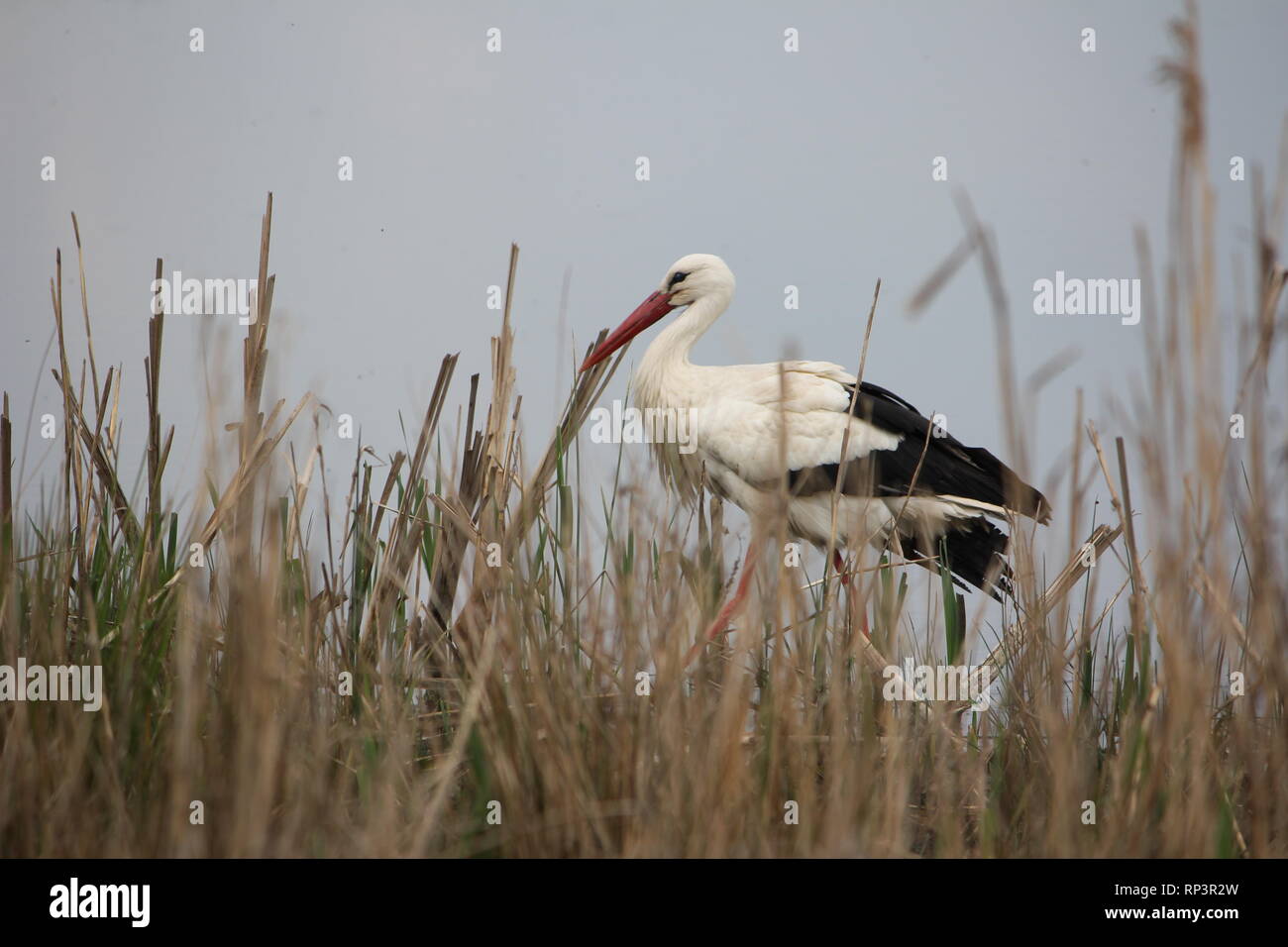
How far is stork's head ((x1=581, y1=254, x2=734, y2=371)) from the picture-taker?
539cm

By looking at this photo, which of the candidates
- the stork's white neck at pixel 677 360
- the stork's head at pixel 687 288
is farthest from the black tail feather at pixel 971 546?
the stork's head at pixel 687 288

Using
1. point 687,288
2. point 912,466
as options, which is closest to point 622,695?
point 912,466

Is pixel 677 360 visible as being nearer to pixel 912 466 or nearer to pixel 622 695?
pixel 912 466

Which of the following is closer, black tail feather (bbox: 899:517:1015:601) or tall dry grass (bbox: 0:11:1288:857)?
tall dry grass (bbox: 0:11:1288:857)

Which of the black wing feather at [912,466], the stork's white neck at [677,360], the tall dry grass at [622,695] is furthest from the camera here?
the stork's white neck at [677,360]

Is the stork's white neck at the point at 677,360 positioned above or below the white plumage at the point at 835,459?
above

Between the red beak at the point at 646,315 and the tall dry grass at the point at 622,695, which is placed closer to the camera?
the tall dry grass at the point at 622,695

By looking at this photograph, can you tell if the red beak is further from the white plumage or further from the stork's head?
the white plumage

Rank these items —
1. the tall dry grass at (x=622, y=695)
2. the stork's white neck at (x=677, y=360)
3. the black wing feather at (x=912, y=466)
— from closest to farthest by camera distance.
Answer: the tall dry grass at (x=622, y=695) → the black wing feather at (x=912, y=466) → the stork's white neck at (x=677, y=360)

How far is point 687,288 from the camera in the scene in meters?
5.41

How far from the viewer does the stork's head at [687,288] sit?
212 inches

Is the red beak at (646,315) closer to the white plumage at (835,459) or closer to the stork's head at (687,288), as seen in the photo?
the stork's head at (687,288)

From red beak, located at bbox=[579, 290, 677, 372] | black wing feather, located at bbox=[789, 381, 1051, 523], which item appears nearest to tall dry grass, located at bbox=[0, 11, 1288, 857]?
black wing feather, located at bbox=[789, 381, 1051, 523]
